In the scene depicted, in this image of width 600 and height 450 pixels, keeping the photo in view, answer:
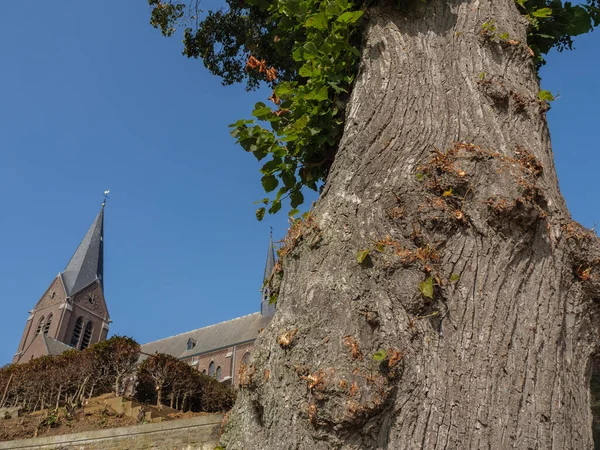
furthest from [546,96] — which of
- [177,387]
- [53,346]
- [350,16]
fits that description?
[53,346]

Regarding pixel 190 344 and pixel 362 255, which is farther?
pixel 190 344

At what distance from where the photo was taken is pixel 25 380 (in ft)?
73.2

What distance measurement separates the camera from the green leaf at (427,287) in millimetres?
1998

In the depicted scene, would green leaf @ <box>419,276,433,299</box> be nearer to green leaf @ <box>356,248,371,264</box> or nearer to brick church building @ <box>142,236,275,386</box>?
green leaf @ <box>356,248,371,264</box>

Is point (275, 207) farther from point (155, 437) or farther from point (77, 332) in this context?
point (77, 332)

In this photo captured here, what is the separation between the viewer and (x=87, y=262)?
55.3 metres

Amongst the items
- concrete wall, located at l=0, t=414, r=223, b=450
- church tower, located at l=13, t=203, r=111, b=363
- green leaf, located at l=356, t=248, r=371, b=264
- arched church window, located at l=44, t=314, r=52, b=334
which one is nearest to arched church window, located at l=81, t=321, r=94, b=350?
church tower, located at l=13, t=203, r=111, b=363

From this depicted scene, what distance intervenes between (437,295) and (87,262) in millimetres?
58295

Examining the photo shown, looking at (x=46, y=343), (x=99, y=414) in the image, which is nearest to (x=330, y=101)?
(x=99, y=414)

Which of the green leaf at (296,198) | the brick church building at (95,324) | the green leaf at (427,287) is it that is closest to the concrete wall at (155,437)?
the green leaf at (296,198)

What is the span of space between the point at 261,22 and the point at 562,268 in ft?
22.0

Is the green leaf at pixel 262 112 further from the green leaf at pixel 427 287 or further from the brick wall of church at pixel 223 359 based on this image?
the brick wall of church at pixel 223 359

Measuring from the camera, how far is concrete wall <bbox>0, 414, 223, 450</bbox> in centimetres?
916

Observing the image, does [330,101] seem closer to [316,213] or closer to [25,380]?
[316,213]
